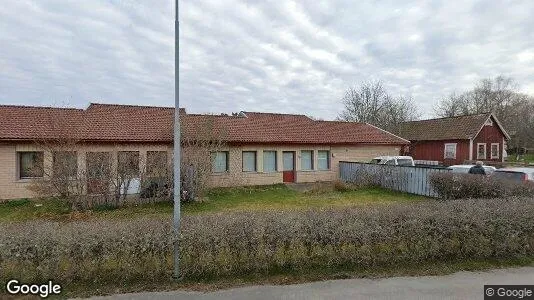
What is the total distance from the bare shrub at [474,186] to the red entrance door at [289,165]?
824 cm

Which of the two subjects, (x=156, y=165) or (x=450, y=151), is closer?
(x=156, y=165)

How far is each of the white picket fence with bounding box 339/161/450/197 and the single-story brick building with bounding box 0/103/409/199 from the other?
2436mm

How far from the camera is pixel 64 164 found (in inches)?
449

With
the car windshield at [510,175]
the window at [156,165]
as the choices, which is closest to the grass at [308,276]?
the car windshield at [510,175]

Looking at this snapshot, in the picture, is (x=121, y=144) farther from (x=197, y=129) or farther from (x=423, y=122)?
(x=423, y=122)

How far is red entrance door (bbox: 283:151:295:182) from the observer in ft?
63.7

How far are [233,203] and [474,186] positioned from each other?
9.06m

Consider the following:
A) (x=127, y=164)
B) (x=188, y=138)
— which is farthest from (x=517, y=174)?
(x=127, y=164)

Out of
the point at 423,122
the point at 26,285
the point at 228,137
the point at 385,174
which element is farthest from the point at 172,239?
the point at 423,122

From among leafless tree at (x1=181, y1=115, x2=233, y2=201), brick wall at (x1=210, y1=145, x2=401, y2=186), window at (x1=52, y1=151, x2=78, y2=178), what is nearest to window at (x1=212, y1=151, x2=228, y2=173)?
brick wall at (x1=210, y1=145, x2=401, y2=186)

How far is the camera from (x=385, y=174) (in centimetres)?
1661

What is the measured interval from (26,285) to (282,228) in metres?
3.79

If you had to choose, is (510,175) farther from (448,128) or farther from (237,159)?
(448,128)

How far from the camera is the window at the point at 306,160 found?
20.1 meters
